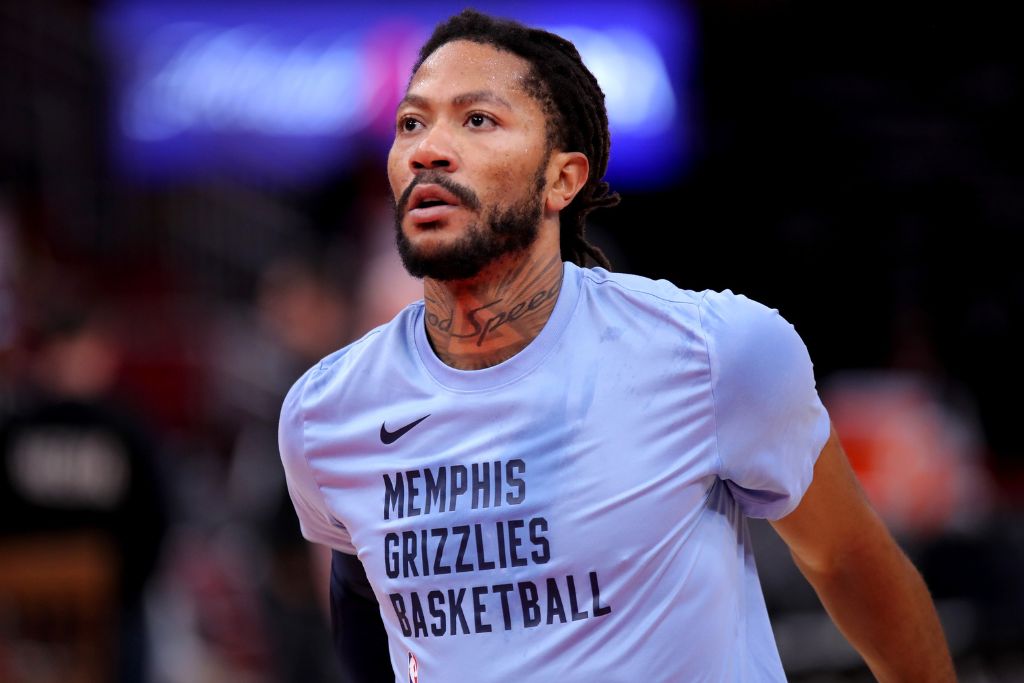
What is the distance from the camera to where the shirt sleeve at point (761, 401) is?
2510mm

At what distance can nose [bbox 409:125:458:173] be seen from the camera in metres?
2.63

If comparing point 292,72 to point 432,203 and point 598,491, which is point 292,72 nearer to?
point 432,203

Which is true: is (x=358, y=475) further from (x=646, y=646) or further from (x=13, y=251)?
(x=13, y=251)

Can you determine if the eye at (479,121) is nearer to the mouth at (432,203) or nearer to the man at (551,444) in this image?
the man at (551,444)

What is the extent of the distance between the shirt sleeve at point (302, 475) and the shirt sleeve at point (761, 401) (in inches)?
31.5

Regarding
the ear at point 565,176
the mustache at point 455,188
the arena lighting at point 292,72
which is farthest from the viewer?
the arena lighting at point 292,72

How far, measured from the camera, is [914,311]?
32.9 feet

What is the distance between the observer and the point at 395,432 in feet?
8.87

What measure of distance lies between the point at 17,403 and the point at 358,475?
4.97 metres

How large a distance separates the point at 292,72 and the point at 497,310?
957 cm

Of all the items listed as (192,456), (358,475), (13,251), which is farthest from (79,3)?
(358,475)

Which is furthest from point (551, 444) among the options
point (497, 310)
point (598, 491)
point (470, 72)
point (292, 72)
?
point (292, 72)

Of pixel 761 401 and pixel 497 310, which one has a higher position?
pixel 497 310

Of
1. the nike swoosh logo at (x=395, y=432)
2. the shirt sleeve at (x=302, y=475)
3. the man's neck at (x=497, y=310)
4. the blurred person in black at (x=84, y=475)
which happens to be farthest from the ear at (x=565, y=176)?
the blurred person in black at (x=84, y=475)
